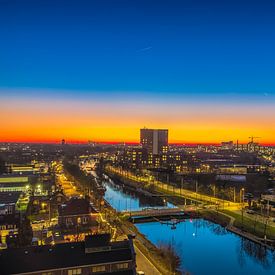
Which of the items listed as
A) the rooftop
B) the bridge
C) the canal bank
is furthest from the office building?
the bridge

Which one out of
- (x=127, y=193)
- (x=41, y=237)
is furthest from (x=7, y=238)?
(x=127, y=193)

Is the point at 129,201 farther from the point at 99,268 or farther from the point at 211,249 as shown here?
the point at 99,268

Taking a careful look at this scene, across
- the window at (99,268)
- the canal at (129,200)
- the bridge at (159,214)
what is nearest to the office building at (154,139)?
the canal at (129,200)

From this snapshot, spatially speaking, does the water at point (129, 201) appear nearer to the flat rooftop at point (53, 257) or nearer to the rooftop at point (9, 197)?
the rooftop at point (9, 197)

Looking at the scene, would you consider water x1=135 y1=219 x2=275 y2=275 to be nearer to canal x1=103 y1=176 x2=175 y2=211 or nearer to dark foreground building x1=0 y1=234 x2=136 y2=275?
dark foreground building x1=0 y1=234 x2=136 y2=275

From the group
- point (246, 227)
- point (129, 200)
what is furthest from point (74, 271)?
point (129, 200)

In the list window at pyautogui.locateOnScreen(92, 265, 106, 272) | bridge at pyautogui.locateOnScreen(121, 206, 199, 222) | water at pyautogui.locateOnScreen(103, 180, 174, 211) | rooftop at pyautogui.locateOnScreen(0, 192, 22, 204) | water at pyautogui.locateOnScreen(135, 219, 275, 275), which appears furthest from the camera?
water at pyautogui.locateOnScreen(103, 180, 174, 211)
